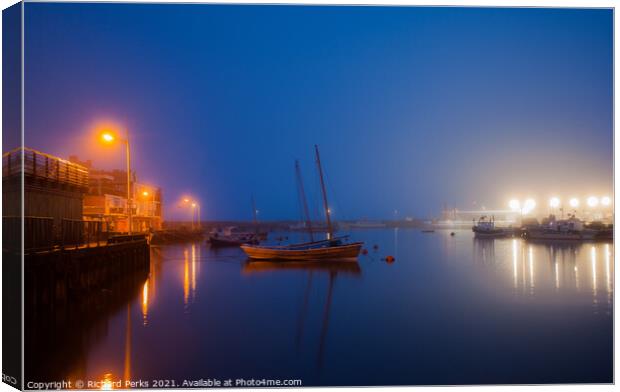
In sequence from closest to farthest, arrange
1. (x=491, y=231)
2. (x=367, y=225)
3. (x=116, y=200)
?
(x=116, y=200) → (x=491, y=231) → (x=367, y=225)

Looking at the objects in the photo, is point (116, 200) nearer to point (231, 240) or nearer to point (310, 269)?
point (231, 240)

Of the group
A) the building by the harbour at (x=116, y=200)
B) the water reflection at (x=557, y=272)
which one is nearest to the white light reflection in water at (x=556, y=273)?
the water reflection at (x=557, y=272)

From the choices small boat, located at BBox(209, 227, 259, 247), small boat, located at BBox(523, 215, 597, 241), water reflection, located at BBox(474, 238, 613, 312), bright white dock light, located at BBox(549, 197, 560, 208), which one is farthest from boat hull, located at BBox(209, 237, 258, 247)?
bright white dock light, located at BBox(549, 197, 560, 208)

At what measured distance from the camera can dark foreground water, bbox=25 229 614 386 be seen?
927cm

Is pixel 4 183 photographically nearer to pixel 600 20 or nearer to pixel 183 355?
pixel 183 355

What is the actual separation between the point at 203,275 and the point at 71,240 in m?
9.59

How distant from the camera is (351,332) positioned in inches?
495

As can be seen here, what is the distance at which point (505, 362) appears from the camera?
385 inches

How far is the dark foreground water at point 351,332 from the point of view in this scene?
9.27 metres


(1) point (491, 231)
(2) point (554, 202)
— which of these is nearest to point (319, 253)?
(1) point (491, 231)

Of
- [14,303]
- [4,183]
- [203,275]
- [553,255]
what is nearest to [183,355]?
[14,303]

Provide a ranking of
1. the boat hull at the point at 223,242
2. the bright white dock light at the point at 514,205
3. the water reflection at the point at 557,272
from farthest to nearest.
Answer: the bright white dock light at the point at 514,205 → the boat hull at the point at 223,242 → the water reflection at the point at 557,272

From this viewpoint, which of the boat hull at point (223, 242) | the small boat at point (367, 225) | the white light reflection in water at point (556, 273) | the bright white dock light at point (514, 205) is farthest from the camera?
the small boat at point (367, 225)

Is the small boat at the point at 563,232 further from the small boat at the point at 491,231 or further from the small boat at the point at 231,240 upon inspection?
the small boat at the point at 231,240
